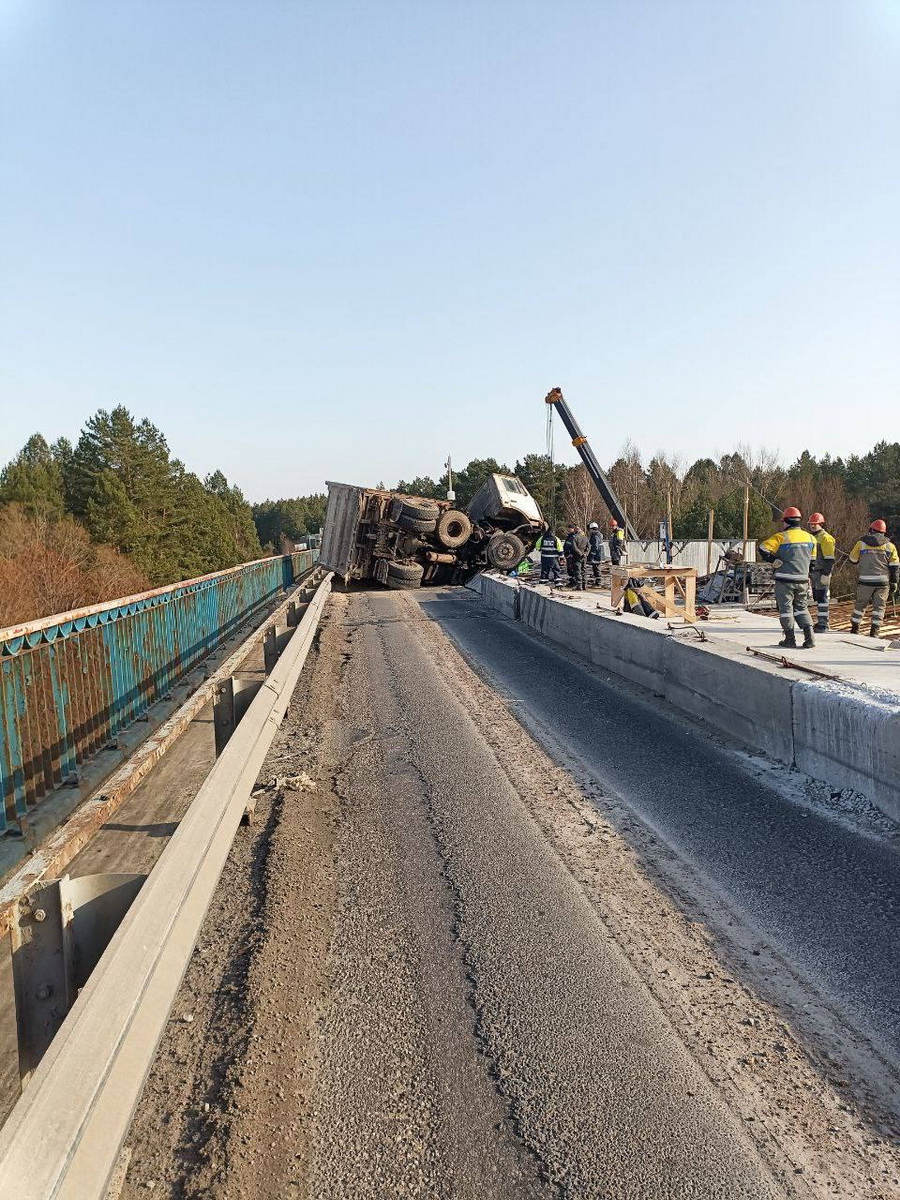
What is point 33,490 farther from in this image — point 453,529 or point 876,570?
point 876,570

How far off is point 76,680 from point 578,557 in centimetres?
1504

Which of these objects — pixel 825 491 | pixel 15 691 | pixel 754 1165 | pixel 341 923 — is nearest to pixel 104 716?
pixel 15 691

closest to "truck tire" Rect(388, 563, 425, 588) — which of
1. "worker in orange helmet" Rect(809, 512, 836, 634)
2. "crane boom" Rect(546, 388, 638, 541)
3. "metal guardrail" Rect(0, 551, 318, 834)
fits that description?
"crane boom" Rect(546, 388, 638, 541)

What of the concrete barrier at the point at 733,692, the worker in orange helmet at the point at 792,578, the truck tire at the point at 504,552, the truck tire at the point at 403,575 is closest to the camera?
the concrete barrier at the point at 733,692

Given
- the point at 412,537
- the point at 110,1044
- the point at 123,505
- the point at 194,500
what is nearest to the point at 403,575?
the point at 412,537

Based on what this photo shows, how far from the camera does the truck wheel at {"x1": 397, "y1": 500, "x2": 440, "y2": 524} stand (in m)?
24.3

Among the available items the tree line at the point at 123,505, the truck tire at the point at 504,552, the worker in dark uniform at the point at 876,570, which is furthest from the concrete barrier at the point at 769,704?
the tree line at the point at 123,505

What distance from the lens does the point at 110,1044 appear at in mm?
2092

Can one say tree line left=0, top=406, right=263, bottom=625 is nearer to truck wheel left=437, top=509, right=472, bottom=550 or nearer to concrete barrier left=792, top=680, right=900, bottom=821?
truck wheel left=437, top=509, right=472, bottom=550

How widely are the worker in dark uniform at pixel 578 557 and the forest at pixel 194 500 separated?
60.3 ft

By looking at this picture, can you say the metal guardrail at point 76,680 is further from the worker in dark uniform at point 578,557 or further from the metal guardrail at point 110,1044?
the worker in dark uniform at point 578,557

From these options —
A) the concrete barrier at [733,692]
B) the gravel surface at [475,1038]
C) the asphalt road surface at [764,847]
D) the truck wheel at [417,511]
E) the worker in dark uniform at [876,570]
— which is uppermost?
the truck wheel at [417,511]

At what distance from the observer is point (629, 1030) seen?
3170 millimetres

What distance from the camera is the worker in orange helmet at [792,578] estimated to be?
29.9 ft
